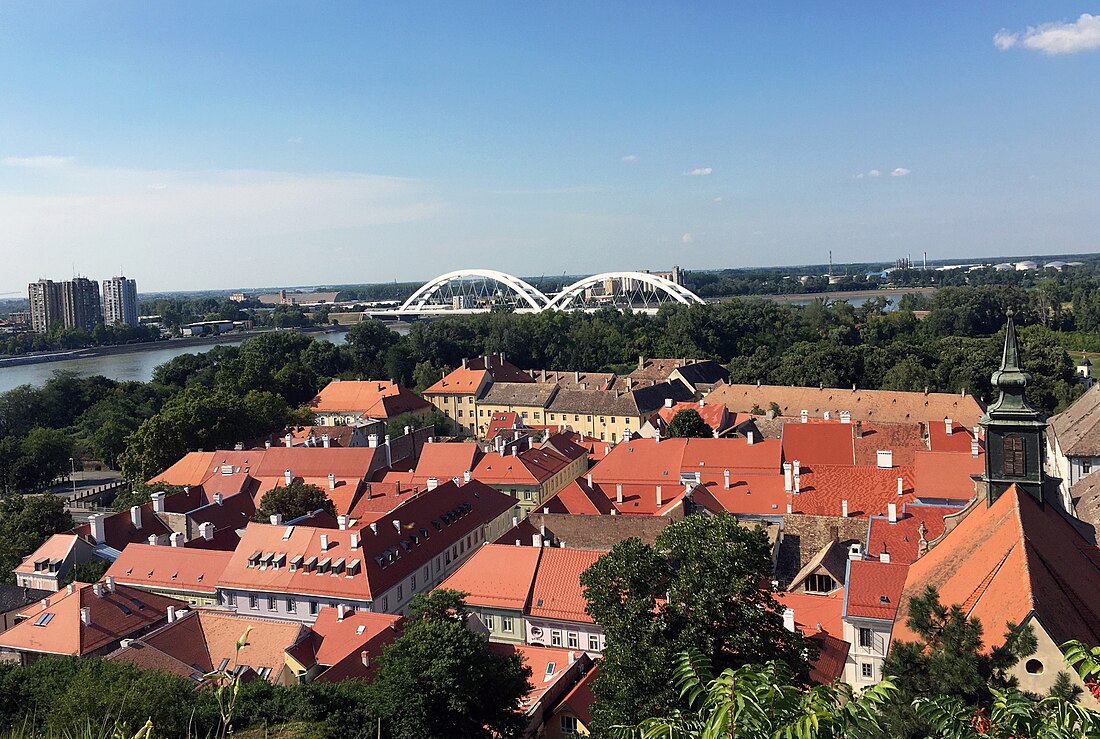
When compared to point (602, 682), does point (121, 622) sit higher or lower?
lower

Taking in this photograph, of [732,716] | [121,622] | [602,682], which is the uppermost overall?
[732,716]

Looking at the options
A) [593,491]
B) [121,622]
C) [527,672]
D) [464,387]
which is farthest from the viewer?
[464,387]

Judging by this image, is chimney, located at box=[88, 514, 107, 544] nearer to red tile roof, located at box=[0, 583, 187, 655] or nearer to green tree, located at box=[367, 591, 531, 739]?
red tile roof, located at box=[0, 583, 187, 655]

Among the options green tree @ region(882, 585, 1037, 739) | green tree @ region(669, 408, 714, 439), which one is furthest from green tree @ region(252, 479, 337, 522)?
green tree @ region(882, 585, 1037, 739)

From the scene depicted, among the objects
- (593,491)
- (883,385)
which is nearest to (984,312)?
(883,385)

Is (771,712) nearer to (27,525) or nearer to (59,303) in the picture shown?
(27,525)

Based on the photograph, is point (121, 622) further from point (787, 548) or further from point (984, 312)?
point (984, 312)
